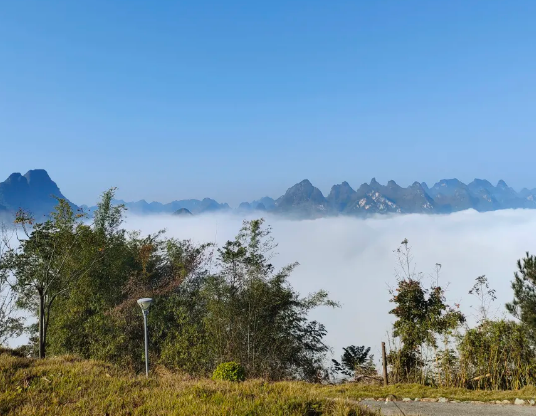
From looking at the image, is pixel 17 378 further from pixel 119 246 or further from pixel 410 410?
pixel 119 246

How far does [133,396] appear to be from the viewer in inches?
215

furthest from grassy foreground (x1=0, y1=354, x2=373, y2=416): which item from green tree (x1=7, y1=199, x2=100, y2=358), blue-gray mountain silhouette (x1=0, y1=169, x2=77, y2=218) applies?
blue-gray mountain silhouette (x1=0, y1=169, x2=77, y2=218)

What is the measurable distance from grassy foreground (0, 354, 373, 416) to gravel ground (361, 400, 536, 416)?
1.67 meters

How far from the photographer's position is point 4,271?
41.9ft

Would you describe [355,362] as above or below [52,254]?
below

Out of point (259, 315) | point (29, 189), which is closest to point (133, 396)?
point (259, 315)

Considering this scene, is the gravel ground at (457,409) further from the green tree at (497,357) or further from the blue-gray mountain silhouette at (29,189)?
the blue-gray mountain silhouette at (29,189)

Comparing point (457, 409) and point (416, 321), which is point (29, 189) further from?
point (457, 409)

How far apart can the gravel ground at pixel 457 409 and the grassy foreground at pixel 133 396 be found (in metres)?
1.67

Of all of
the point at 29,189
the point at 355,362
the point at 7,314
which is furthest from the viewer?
the point at 29,189

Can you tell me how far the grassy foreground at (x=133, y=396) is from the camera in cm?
479

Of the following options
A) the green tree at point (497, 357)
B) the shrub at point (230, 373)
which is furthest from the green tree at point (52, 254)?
the green tree at point (497, 357)

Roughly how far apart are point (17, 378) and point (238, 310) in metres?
5.56

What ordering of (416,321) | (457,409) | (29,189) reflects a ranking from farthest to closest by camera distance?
(29,189) → (416,321) → (457,409)
